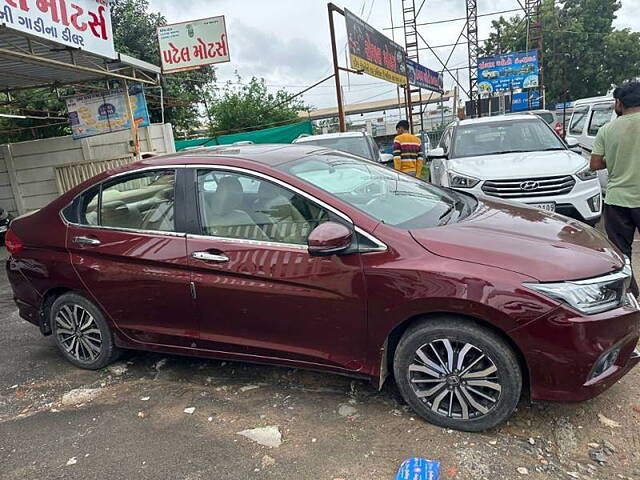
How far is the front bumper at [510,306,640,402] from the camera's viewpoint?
245 centimetres

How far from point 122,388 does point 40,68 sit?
6590mm

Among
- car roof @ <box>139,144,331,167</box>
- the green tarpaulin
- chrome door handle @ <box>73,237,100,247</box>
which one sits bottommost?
chrome door handle @ <box>73,237,100,247</box>

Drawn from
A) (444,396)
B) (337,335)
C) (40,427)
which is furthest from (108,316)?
(444,396)

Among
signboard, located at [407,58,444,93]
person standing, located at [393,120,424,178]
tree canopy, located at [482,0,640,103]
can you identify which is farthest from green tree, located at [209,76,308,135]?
tree canopy, located at [482,0,640,103]

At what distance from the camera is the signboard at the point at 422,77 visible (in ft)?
55.2

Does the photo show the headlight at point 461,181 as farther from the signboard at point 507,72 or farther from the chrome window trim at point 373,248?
the signboard at point 507,72

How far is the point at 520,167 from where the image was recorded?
5910 millimetres

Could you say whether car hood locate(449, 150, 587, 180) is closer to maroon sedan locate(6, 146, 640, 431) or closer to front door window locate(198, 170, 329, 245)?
maroon sedan locate(6, 146, 640, 431)

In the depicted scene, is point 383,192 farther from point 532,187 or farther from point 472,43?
point 472,43

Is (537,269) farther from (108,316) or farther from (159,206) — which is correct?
(108,316)

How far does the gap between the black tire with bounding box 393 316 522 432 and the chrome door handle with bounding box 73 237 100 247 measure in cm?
221

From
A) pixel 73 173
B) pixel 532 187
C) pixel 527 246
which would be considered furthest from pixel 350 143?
pixel 73 173

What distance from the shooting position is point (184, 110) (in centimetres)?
1817

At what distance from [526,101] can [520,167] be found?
24.8m
